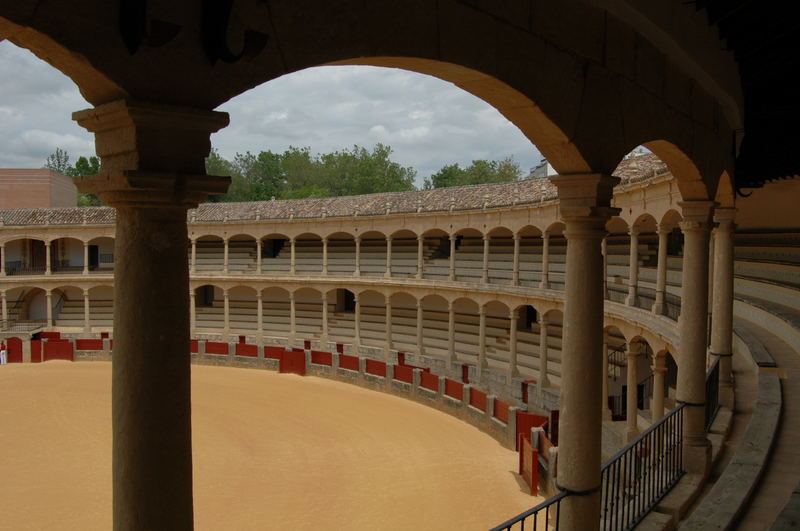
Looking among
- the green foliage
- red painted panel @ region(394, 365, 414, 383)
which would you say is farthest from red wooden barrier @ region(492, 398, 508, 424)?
the green foliage

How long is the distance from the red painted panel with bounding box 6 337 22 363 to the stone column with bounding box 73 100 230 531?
2749cm

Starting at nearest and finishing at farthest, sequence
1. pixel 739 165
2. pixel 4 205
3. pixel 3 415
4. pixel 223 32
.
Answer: pixel 223 32 < pixel 739 165 < pixel 3 415 < pixel 4 205

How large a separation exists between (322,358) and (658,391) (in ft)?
45.6

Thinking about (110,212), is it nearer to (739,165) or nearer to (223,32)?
(739,165)

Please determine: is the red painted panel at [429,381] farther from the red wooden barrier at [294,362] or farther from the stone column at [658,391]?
the stone column at [658,391]

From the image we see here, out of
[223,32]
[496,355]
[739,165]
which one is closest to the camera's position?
[223,32]

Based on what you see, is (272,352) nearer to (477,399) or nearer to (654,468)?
(477,399)

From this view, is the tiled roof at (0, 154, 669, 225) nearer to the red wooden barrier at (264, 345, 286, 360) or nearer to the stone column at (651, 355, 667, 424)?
the red wooden barrier at (264, 345, 286, 360)

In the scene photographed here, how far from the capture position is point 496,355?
77.9 ft

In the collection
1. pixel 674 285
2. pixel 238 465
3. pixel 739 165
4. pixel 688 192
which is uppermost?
pixel 739 165

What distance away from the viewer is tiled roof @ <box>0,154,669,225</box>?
73.6 ft

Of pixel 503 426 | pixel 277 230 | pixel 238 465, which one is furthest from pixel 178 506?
pixel 277 230

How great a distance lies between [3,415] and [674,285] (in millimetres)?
19044

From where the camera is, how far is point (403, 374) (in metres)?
20.1
